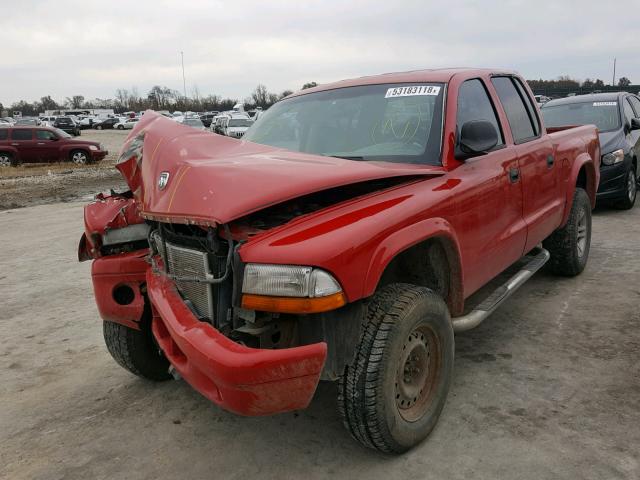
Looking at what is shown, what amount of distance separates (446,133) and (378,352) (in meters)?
1.48

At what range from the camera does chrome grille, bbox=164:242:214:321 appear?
244 cm

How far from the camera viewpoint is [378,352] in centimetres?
236

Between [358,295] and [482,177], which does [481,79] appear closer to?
[482,177]

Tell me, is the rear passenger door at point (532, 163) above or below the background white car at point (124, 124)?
below

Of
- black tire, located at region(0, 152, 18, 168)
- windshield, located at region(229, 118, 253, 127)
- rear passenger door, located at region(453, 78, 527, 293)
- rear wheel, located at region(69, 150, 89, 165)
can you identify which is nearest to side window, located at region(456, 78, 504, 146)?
rear passenger door, located at region(453, 78, 527, 293)

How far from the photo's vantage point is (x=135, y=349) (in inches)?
133

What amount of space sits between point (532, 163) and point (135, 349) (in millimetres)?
3013

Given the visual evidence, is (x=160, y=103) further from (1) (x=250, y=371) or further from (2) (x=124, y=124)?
(1) (x=250, y=371)

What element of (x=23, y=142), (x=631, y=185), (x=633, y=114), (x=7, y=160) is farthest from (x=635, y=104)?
(x=7, y=160)

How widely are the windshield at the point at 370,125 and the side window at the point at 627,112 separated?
21.3 feet

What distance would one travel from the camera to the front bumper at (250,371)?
2.06 meters

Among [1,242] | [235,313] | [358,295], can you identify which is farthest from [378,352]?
[1,242]

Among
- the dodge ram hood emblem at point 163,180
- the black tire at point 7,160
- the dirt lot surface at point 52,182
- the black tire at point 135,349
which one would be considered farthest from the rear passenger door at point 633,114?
the black tire at point 7,160

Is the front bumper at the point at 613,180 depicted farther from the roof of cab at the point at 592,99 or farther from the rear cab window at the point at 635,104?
the rear cab window at the point at 635,104
